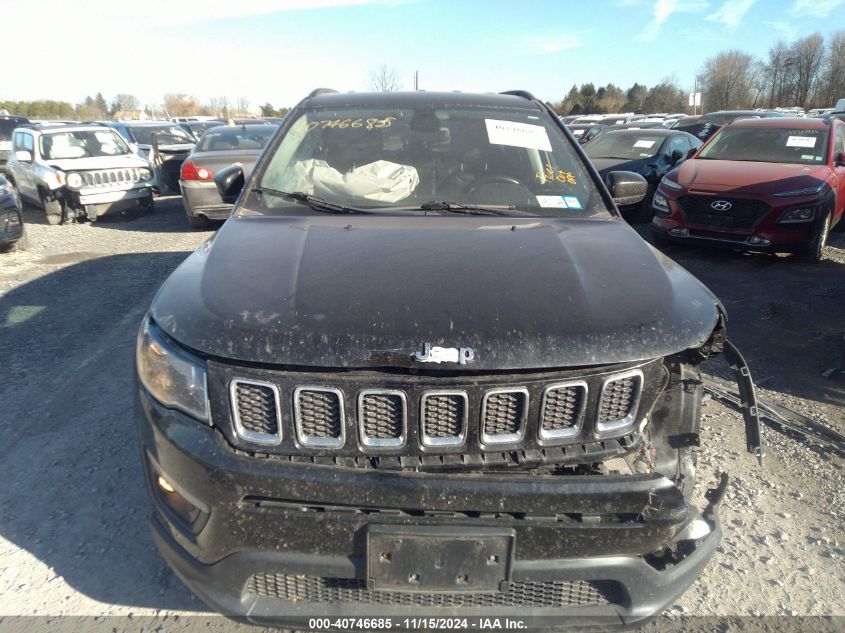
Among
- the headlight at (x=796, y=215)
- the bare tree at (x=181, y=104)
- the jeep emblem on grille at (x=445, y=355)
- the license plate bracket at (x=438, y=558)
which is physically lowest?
the license plate bracket at (x=438, y=558)

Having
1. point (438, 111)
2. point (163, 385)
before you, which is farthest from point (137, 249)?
point (163, 385)

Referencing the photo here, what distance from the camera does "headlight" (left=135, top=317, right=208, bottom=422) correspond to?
1804 millimetres

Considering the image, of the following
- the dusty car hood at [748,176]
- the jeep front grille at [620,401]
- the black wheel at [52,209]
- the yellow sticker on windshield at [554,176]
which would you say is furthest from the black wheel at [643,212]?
the black wheel at [52,209]

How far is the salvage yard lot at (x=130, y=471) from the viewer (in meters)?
2.36

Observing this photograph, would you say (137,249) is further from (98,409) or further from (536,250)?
(536,250)

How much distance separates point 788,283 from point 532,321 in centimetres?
591

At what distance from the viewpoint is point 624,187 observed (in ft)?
11.3

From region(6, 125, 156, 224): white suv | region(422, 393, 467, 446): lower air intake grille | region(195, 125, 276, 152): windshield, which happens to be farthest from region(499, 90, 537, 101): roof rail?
region(6, 125, 156, 224): white suv

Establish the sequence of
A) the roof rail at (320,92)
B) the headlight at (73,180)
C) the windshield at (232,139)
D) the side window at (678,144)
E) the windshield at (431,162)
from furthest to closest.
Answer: the side window at (678,144) < the headlight at (73,180) < the windshield at (232,139) < the roof rail at (320,92) < the windshield at (431,162)

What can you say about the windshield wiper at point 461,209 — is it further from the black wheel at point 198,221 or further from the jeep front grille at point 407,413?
the black wheel at point 198,221

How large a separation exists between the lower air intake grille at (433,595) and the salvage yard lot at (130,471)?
0.65m

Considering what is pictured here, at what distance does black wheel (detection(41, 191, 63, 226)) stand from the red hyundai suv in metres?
9.67

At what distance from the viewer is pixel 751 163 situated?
7.99m

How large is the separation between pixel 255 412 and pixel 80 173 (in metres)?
10.5
